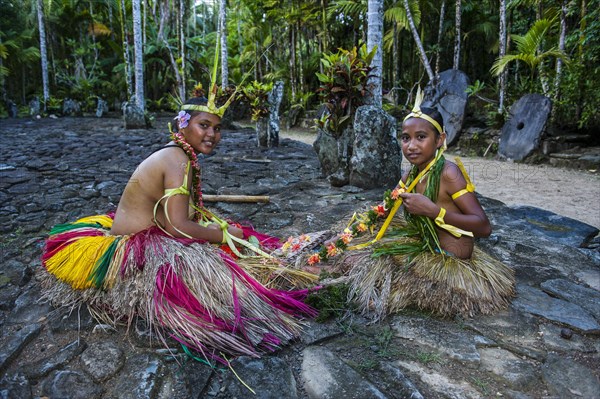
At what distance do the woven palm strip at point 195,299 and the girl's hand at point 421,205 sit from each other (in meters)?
0.97

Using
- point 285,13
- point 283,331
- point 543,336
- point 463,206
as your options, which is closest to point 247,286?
point 283,331

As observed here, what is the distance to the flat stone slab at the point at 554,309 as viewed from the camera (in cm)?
212

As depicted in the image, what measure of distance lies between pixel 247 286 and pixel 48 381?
0.99m

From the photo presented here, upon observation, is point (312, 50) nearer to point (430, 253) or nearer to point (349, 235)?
point (349, 235)

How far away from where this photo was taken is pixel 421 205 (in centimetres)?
237

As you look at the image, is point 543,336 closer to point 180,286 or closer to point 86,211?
point 180,286

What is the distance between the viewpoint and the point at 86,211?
420 centimetres

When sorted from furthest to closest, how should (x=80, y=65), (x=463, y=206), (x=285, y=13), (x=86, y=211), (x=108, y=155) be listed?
1. (x=80, y=65)
2. (x=285, y=13)
3. (x=108, y=155)
4. (x=86, y=211)
5. (x=463, y=206)

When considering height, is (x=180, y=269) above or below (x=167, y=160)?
below

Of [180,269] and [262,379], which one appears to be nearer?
[262,379]

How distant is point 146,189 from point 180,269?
1.87 feet

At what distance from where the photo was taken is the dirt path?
473 cm

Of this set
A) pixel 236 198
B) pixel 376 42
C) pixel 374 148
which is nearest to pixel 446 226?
pixel 236 198

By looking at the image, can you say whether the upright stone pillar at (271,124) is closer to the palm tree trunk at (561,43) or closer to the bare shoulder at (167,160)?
the palm tree trunk at (561,43)
